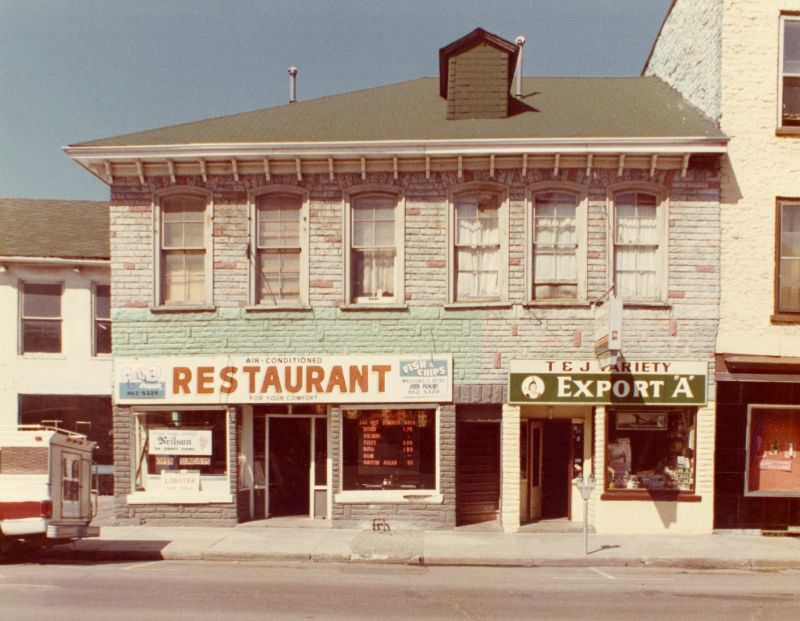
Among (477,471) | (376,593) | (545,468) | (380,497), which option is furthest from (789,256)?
(376,593)

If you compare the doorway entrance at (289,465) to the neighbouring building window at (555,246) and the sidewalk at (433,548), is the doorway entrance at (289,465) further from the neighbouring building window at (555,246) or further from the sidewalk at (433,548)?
the neighbouring building window at (555,246)

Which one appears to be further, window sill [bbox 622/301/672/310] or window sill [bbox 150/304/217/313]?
window sill [bbox 150/304/217/313]

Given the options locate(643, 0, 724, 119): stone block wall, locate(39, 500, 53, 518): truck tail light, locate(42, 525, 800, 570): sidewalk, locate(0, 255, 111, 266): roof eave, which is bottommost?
locate(42, 525, 800, 570): sidewalk

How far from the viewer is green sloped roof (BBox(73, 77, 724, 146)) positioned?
17.0 m

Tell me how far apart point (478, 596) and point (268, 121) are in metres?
11.3

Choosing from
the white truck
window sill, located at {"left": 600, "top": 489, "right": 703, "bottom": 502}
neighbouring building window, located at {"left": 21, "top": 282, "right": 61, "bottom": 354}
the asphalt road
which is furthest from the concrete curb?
neighbouring building window, located at {"left": 21, "top": 282, "right": 61, "bottom": 354}

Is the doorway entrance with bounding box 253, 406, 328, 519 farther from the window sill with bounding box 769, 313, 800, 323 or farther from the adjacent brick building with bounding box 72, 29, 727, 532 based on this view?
the window sill with bounding box 769, 313, 800, 323

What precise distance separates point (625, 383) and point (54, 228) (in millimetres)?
14781

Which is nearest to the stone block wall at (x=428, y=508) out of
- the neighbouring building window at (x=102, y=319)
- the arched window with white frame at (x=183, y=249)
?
the arched window with white frame at (x=183, y=249)

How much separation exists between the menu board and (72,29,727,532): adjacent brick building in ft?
0.13

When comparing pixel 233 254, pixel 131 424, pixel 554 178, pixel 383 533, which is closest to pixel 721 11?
pixel 554 178

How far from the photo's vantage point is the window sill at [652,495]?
16828mm

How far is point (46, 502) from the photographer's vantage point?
42.5 feet

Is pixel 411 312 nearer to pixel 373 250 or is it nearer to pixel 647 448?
pixel 373 250
